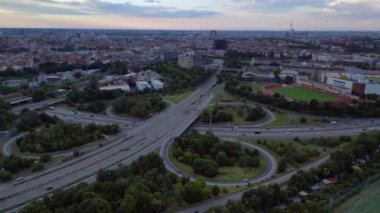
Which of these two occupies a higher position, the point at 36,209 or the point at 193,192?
the point at 36,209

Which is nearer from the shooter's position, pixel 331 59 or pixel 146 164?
pixel 146 164

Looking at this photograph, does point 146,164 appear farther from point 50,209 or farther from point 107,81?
point 107,81

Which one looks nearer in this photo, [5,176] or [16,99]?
[5,176]

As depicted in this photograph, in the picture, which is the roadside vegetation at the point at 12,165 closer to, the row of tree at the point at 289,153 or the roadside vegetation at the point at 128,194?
the roadside vegetation at the point at 128,194

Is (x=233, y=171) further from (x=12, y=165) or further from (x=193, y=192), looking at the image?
(x=12, y=165)

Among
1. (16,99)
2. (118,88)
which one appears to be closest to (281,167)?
(118,88)

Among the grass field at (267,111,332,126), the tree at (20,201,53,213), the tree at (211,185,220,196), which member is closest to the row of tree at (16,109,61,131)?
the tree at (20,201,53,213)

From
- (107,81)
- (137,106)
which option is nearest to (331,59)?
(107,81)
